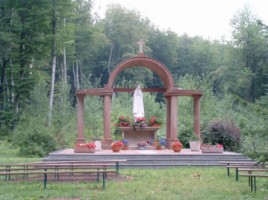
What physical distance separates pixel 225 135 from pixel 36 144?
962cm

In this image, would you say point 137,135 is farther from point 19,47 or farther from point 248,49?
point 248,49

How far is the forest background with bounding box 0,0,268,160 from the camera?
19.1 meters

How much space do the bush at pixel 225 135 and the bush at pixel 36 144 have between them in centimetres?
820

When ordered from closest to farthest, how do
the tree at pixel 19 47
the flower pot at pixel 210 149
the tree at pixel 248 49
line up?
the flower pot at pixel 210 149
the tree at pixel 19 47
the tree at pixel 248 49

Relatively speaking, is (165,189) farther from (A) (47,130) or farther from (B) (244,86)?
(B) (244,86)

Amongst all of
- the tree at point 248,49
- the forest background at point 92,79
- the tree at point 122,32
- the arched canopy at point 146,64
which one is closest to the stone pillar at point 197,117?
the arched canopy at point 146,64

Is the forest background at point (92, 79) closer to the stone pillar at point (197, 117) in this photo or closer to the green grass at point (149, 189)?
the green grass at point (149, 189)

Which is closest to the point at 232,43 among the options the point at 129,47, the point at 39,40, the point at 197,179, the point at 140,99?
the point at 129,47

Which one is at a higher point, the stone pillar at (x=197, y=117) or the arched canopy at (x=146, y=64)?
the arched canopy at (x=146, y=64)

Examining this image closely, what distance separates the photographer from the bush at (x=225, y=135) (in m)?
19.6

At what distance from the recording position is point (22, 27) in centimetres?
2722

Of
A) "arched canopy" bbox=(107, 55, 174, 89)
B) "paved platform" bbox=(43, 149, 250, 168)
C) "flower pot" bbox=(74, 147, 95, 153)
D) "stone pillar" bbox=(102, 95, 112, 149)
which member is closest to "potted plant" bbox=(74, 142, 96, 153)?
"flower pot" bbox=(74, 147, 95, 153)

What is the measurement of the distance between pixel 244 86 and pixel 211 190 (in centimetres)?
3218

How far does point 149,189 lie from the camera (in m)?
9.12
